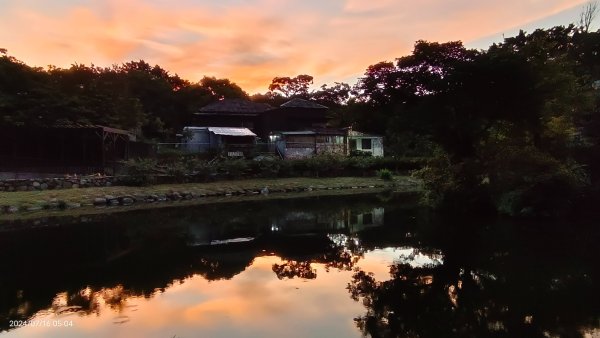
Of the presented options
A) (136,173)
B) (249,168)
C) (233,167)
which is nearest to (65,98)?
(136,173)

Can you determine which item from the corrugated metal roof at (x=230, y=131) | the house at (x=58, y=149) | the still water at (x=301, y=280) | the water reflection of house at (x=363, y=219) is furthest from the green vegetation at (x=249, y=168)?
the water reflection of house at (x=363, y=219)

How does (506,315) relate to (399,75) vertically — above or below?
below

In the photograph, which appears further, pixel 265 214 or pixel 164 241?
pixel 265 214

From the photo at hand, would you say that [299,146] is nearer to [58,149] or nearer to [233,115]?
[233,115]

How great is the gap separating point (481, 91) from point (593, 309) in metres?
13.8

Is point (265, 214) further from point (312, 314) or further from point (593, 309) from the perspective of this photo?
point (593, 309)

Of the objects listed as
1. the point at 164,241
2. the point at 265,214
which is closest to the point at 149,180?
the point at 265,214

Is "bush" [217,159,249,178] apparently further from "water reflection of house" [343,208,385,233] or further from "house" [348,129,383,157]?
"house" [348,129,383,157]

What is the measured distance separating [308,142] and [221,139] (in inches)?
400

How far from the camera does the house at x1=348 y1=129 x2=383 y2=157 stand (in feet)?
184

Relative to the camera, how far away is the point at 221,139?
156 ft

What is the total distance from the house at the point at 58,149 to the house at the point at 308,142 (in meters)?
19.6

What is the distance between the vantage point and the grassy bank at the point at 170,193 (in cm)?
2315

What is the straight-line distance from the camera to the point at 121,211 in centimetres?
2289
